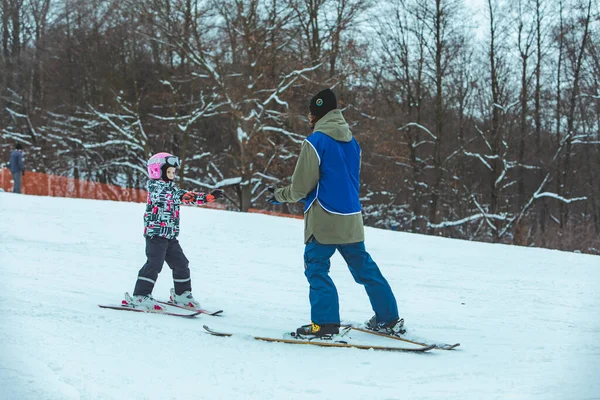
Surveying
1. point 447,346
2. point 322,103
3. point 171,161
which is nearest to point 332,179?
point 322,103

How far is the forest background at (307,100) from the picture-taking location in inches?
957

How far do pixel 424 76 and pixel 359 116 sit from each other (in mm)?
4105

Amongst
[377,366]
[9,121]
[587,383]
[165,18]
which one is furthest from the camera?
[9,121]

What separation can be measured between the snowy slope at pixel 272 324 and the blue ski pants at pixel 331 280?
353mm

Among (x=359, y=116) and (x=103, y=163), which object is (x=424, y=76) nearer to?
(x=359, y=116)

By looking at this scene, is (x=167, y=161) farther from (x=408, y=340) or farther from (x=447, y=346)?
(x=447, y=346)

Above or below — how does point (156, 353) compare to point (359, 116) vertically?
below

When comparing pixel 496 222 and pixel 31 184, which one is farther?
pixel 496 222

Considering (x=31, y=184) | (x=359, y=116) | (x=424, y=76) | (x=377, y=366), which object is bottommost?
(x=377, y=366)

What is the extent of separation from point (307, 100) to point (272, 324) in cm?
2043

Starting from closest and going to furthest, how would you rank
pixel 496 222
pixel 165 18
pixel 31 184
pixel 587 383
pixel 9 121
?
pixel 587 383 → pixel 31 184 → pixel 165 18 → pixel 496 222 → pixel 9 121

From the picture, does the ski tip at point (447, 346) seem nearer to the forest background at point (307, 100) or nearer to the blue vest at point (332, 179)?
the blue vest at point (332, 179)

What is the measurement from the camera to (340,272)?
345 inches

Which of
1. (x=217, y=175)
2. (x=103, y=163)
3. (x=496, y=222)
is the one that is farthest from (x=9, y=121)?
(x=496, y=222)
